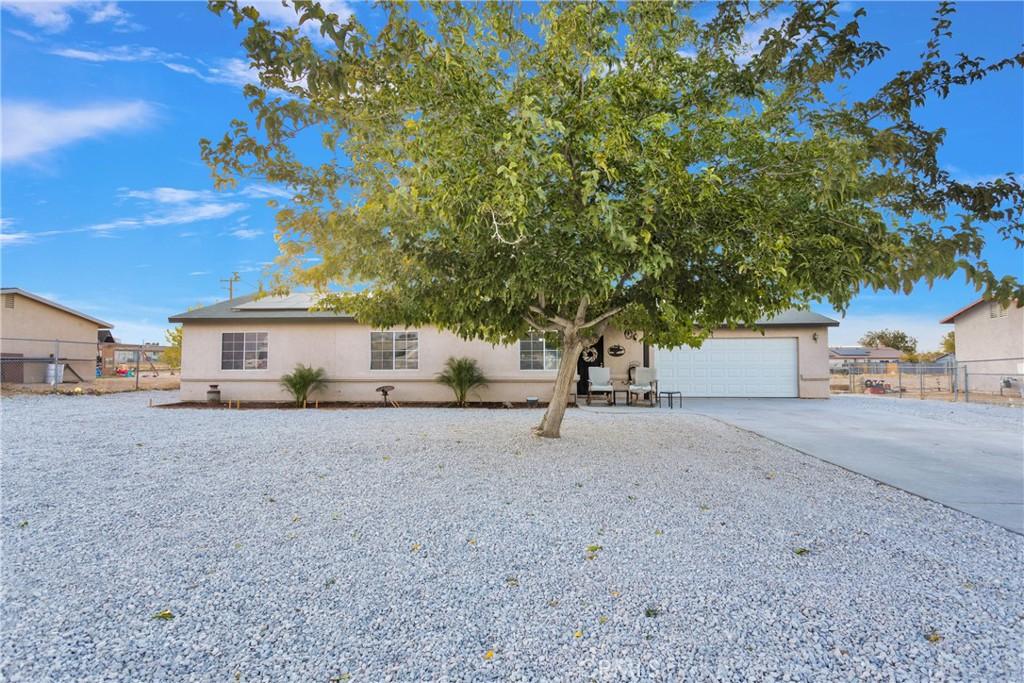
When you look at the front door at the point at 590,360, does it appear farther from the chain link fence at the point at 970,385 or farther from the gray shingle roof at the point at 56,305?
the gray shingle roof at the point at 56,305

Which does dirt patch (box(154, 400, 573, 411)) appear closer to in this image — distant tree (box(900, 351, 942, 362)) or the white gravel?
the white gravel

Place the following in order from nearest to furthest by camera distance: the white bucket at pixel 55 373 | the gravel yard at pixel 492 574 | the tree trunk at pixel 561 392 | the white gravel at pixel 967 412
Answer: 1. the gravel yard at pixel 492 574
2. the tree trunk at pixel 561 392
3. the white gravel at pixel 967 412
4. the white bucket at pixel 55 373

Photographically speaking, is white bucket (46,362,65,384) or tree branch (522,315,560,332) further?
white bucket (46,362,65,384)

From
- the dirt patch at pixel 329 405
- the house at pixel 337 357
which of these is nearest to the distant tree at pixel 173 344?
the house at pixel 337 357

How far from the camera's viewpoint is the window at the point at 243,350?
15242mm

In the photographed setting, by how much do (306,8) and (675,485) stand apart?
16.9 ft

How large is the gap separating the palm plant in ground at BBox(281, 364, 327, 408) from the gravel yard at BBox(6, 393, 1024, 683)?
7.75 m

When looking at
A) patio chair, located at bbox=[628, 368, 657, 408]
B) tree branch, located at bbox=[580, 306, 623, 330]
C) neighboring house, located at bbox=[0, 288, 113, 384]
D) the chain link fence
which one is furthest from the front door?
neighboring house, located at bbox=[0, 288, 113, 384]

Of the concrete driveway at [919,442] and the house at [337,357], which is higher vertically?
the house at [337,357]

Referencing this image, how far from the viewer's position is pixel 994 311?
2197 cm

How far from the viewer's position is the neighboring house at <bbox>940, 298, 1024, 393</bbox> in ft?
66.1

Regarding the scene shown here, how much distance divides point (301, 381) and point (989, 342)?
88.3 feet

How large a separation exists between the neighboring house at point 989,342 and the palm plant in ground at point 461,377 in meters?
17.4

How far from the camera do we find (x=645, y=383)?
50.2ft
